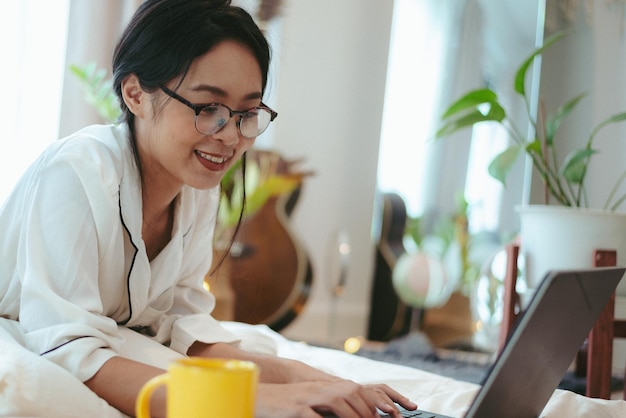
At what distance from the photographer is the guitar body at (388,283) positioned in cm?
382

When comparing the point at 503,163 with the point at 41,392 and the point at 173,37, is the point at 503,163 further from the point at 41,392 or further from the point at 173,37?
the point at 41,392

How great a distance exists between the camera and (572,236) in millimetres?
1943

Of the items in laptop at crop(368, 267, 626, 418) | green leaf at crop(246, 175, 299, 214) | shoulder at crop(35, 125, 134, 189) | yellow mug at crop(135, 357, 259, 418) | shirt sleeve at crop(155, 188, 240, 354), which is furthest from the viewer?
green leaf at crop(246, 175, 299, 214)

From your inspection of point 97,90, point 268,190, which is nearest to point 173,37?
point 97,90

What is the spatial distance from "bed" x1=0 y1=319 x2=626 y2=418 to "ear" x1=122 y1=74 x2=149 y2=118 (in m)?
0.34

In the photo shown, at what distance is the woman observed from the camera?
3.34ft

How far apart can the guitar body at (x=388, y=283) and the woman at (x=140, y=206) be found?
245cm

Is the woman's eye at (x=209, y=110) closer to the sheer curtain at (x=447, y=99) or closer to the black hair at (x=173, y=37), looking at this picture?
the black hair at (x=173, y=37)

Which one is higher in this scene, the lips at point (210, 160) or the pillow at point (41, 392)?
the lips at point (210, 160)

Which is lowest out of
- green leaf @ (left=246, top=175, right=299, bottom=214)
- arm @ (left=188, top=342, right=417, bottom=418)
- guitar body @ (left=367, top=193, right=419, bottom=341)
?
guitar body @ (left=367, top=193, right=419, bottom=341)

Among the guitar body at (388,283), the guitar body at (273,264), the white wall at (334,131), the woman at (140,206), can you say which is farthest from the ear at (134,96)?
the guitar body at (388,283)

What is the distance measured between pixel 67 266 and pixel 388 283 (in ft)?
9.56

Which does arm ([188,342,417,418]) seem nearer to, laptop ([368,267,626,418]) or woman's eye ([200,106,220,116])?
laptop ([368,267,626,418])

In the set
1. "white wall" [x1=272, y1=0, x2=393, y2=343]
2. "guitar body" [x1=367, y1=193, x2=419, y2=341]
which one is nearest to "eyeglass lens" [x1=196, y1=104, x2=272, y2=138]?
"white wall" [x1=272, y1=0, x2=393, y2=343]
